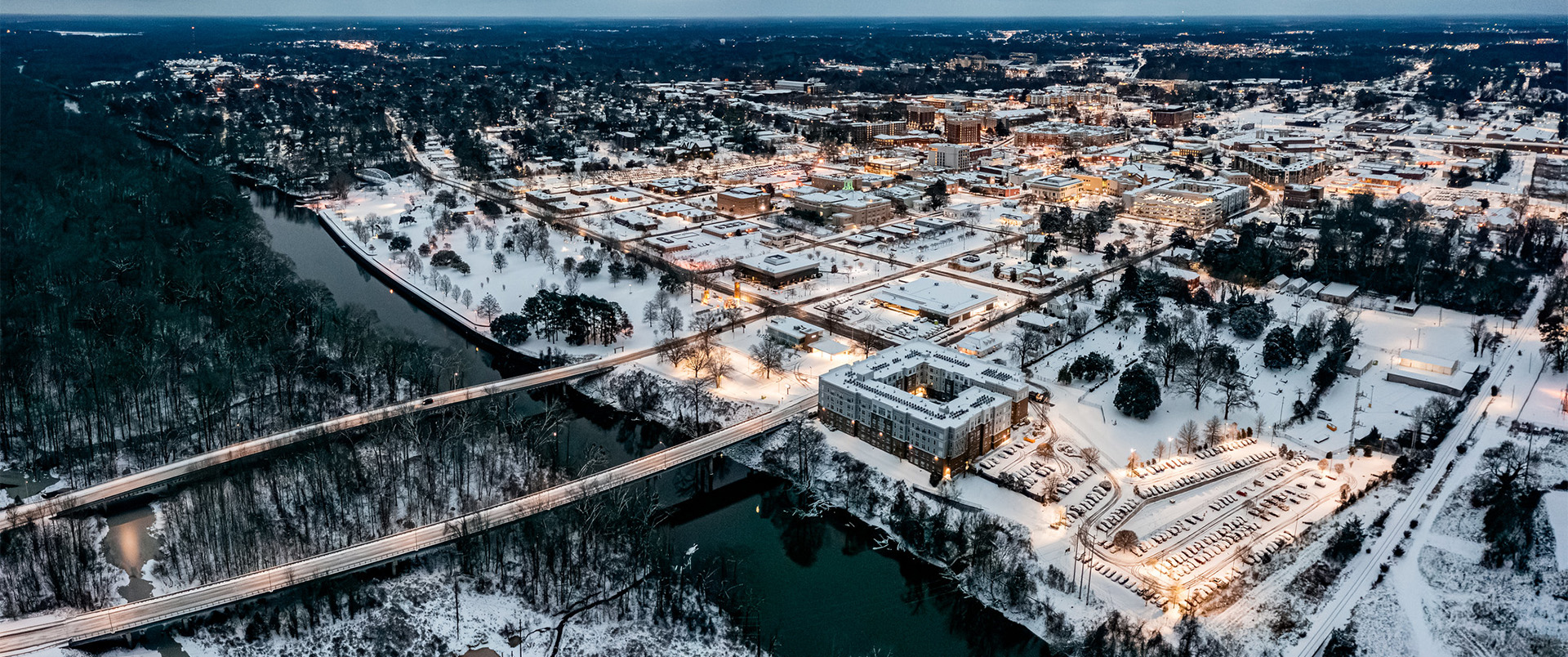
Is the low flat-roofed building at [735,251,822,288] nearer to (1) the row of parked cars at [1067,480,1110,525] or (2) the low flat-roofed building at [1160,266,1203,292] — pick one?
(2) the low flat-roofed building at [1160,266,1203,292]

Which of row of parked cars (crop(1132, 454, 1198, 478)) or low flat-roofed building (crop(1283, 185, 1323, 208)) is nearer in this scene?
row of parked cars (crop(1132, 454, 1198, 478))

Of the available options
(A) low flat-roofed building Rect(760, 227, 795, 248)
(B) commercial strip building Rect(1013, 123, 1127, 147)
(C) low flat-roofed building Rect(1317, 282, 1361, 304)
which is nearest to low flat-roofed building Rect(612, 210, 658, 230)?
(A) low flat-roofed building Rect(760, 227, 795, 248)

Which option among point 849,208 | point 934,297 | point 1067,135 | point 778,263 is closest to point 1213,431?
point 934,297

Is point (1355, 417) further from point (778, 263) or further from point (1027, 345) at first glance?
point (778, 263)

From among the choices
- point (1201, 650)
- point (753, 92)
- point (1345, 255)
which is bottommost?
point (1201, 650)

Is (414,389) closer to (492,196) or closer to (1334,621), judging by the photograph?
(1334,621)

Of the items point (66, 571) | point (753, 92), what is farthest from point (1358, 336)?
point (753, 92)

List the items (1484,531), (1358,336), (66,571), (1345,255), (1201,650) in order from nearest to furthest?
(1201,650) < (66,571) < (1484,531) < (1358,336) < (1345,255)
